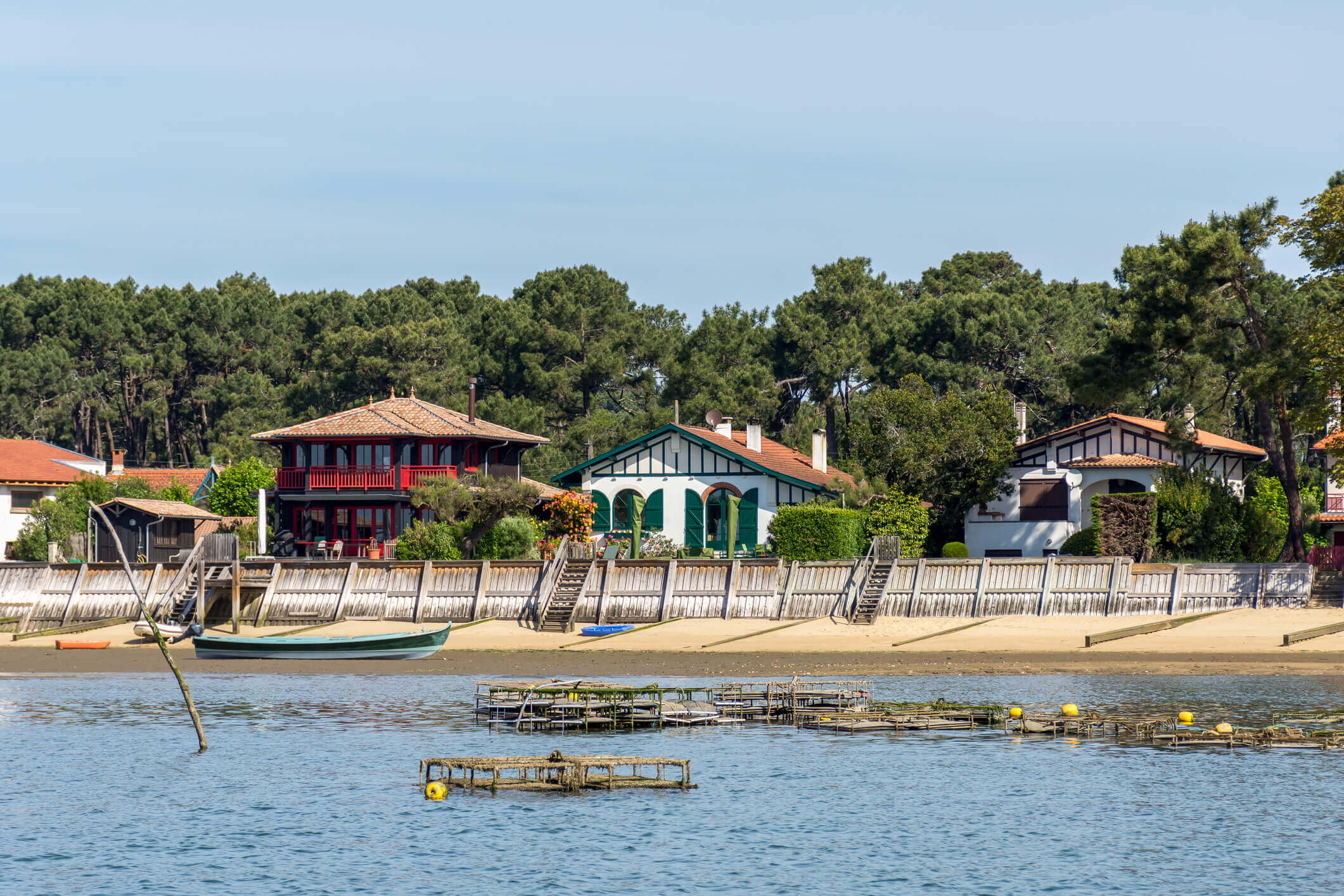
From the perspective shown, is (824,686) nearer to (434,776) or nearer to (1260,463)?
(434,776)

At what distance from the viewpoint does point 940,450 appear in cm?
6119

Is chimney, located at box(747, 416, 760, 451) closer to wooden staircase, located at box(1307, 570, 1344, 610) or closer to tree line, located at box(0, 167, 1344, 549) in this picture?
tree line, located at box(0, 167, 1344, 549)

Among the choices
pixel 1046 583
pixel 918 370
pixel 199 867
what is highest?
pixel 918 370

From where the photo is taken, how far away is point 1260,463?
7288 cm

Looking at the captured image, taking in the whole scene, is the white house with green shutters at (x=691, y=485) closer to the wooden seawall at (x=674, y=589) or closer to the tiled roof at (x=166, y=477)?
the wooden seawall at (x=674, y=589)

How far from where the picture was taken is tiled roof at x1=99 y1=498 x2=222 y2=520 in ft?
214

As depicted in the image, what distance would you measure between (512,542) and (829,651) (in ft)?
47.5

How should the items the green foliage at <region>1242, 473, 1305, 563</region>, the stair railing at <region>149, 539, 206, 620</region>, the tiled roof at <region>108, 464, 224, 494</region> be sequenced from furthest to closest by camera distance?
the tiled roof at <region>108, 464, 224, 494</region>, the green foliage at <region>1242, 473, 1305, 563</region>, the stair railing at <region>149, 539, 206, 620</region>

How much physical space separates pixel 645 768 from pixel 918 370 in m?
62.8

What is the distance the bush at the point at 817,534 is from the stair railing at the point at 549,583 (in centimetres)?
919

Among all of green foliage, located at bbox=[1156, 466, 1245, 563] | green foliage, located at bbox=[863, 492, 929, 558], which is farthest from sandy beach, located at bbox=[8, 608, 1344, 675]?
green foliage, located at bbox=[863, 492, 929, 558]

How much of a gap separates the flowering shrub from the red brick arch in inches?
333

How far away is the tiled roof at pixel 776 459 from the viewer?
62844mm

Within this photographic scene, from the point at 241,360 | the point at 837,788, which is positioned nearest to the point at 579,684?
the point at 837,788
